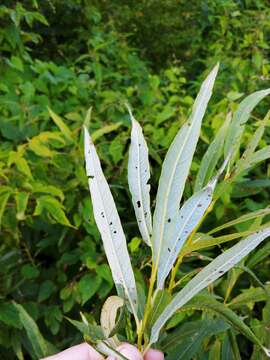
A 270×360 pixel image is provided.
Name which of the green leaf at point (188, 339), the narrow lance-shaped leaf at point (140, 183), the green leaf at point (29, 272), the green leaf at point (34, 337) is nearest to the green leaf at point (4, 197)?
the green leaf at point (29, 272)

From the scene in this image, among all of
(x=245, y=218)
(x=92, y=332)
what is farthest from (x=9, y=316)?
(x=245, y=218)

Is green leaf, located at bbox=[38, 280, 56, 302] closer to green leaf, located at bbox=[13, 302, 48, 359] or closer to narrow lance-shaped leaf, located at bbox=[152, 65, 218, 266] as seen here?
green leaf, located at bbox=[13, 302, 48, 359]

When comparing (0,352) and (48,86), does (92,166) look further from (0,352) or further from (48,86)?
(48,86)

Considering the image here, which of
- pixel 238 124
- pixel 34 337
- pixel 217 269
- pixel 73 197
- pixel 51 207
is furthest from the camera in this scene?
pixel 73 197

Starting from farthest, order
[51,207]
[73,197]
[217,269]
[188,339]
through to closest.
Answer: [73,197] < [51,207] < [188,339] < [217,269]

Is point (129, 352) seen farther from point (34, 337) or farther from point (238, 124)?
point (34, 337)

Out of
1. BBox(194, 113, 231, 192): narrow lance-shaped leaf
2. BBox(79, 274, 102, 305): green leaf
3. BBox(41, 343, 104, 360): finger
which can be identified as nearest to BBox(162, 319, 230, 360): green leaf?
BBox(41, 343, 104, 360): finger

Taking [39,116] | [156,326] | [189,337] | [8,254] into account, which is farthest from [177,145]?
[39,116]
